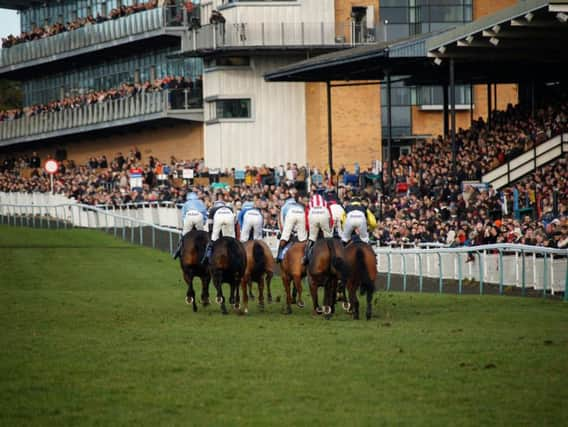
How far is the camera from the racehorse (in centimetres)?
2120

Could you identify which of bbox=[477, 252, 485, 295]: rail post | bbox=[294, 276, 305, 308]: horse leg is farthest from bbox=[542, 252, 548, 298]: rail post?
bbox=[294, 276, 305, 308]: horse leg

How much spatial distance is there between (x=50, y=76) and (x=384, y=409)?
66.5 meters

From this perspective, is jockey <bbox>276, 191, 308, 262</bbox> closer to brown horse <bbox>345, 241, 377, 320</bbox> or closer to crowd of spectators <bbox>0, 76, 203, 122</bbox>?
brown horse <bbox>345, 241, 377, 320</bbox>

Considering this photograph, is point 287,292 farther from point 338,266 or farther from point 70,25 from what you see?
point 70,25

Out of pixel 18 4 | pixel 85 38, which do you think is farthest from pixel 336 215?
pixel 18 4

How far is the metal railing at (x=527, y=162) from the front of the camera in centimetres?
3644

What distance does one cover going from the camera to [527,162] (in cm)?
3694

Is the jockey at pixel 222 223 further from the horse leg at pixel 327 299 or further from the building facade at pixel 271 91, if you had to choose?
the building facade at pixel 271 91

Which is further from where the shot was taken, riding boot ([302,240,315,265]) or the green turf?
riding boot ([302,240,315,265])

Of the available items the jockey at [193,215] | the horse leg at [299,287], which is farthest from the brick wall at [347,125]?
the horse leg at [299,287]

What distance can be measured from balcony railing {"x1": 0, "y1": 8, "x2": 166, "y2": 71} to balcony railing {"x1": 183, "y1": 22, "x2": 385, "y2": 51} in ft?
17.4

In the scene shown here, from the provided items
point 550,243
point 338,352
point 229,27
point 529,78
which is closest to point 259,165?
point 229,27

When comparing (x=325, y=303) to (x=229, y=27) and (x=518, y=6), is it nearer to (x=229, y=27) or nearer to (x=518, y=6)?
(x=518, y=6)

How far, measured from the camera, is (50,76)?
7681 cm
